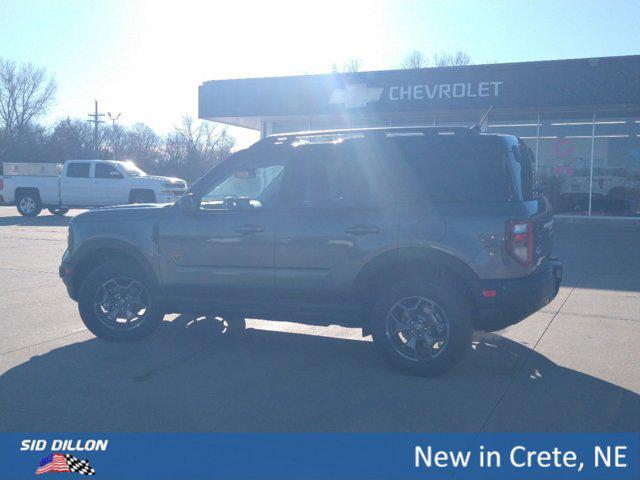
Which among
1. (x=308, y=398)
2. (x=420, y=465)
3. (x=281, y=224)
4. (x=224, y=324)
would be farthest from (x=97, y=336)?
(x=420, y=465)

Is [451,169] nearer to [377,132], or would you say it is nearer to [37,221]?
[377,132]

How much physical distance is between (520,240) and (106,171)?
19867mm

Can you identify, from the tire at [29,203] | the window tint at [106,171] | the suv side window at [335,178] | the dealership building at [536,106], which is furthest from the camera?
the tire at [29,203]

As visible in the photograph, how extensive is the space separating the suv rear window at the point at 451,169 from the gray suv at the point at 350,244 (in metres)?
0.01

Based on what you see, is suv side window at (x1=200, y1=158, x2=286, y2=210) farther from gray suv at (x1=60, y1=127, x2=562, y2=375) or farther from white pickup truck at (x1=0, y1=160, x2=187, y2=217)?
white pickup truck at (x1=0, y1=160, x2=187, y2=217)

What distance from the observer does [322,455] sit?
397cm

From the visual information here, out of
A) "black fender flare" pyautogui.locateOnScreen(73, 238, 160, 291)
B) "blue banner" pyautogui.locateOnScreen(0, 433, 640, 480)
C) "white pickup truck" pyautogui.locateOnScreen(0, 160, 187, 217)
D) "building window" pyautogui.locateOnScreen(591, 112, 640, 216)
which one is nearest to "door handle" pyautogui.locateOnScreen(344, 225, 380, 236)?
"blue banner" pyautogui.locateOnScreen(0, 433, 640, 480)

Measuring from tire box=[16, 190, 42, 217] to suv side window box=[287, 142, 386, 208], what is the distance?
2013 cm

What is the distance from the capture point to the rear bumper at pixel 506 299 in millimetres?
5188

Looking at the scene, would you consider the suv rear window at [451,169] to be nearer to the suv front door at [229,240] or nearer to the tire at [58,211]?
the suv front door at [229,240]

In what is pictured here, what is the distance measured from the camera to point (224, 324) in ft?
24.2

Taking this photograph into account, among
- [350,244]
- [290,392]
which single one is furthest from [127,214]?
[290,392]

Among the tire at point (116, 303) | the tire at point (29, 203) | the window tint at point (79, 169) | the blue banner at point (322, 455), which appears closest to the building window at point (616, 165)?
A: the tire at point (116, 303)

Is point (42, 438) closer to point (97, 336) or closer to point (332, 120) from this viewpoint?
point (97, 336)
